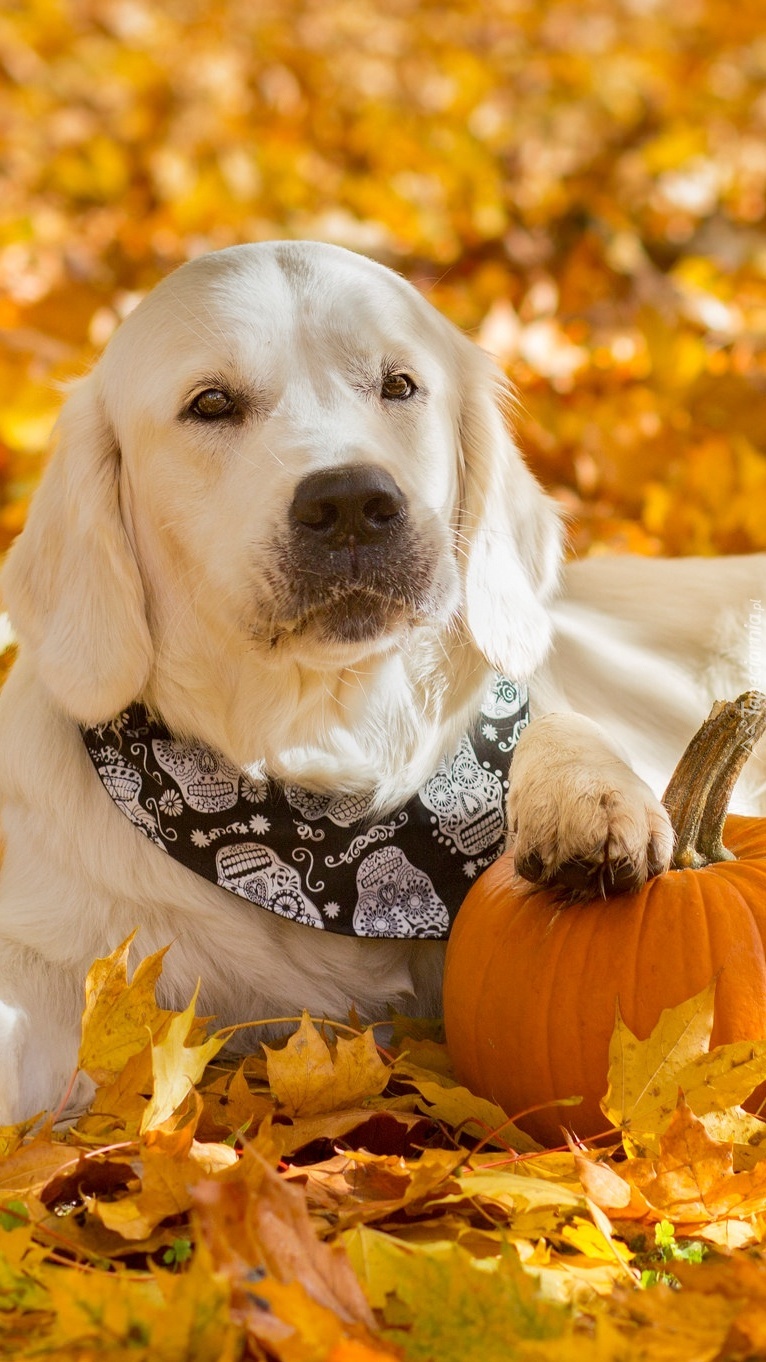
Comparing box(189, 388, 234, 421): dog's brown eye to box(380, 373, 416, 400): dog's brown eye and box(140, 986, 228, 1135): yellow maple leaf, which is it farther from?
box(140, 986, 228, 1135): yellow maple leaf

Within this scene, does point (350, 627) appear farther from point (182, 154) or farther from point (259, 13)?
point (259, 13)

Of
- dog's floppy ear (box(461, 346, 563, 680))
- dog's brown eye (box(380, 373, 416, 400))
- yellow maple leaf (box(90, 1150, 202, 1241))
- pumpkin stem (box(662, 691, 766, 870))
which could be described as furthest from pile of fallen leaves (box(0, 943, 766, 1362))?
dog's brown eye (box(380, 373, 416, 400))

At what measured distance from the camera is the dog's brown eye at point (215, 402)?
7.23 ft

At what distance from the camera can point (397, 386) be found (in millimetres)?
2326

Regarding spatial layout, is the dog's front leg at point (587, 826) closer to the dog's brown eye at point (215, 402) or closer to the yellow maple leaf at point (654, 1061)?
the yellow maple leaf at point (654, 1061)

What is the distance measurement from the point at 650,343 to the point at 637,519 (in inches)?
42.4

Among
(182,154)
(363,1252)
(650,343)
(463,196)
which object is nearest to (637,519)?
(650,343)

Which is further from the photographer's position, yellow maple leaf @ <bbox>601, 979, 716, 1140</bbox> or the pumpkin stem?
the pumpkin stem

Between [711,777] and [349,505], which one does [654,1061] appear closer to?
[711,777]

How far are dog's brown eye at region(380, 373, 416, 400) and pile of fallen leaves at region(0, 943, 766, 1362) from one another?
3.37ft

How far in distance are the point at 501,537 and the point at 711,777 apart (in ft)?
2.30

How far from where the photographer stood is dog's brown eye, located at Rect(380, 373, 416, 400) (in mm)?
2307

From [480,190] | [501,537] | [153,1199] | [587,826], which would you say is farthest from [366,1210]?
[480,190]

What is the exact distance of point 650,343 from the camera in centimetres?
528
